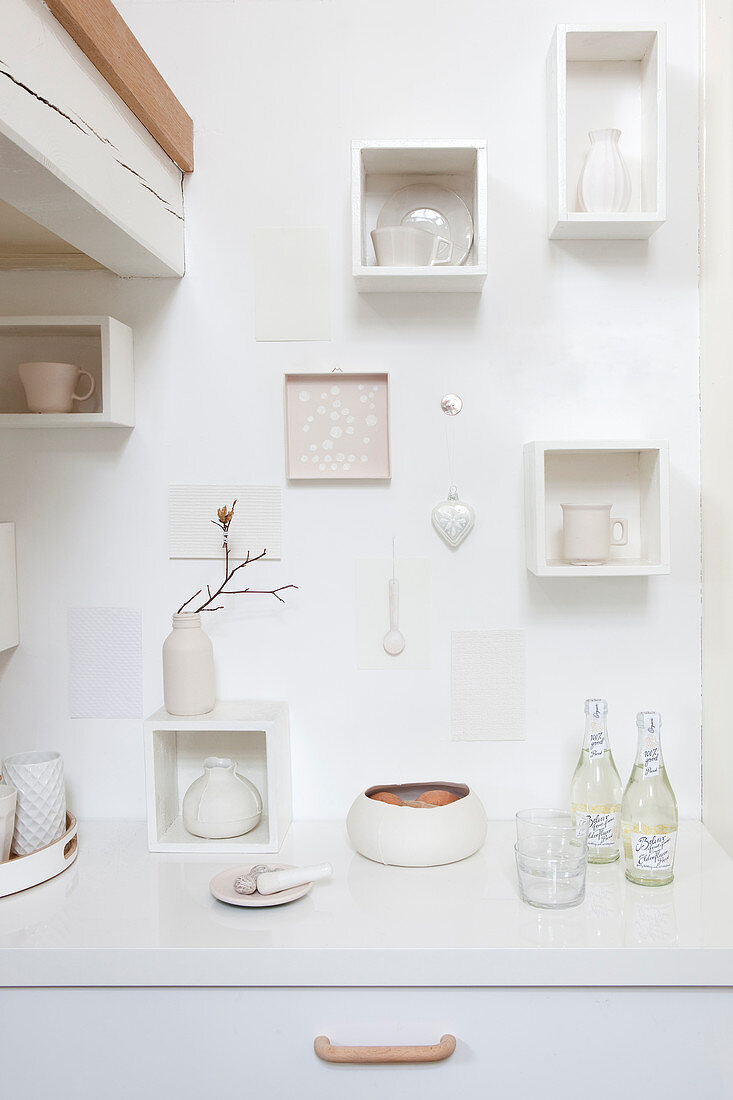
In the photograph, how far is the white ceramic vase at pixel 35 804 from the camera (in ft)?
4.38

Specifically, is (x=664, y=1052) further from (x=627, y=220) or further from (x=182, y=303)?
(x=182, y=303)

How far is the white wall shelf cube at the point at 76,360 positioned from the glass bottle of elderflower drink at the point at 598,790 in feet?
3.05

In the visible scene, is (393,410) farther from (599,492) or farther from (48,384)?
(48,384)

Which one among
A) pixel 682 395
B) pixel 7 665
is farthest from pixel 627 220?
pixel 7 665

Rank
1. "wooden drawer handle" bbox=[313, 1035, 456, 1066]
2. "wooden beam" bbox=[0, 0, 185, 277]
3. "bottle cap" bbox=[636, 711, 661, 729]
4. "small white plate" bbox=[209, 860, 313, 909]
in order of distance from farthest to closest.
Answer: "bottle cap" bbox=[636, 711, 661, 729] → "small white plate" bbox=[209, 860, 313, 909] → "wooden drawer handle" bbox=[313, 1035, 456, 1066] → "wooden beam" bbox=[0, 0, 185, 277]

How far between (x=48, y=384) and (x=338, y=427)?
0.48 m

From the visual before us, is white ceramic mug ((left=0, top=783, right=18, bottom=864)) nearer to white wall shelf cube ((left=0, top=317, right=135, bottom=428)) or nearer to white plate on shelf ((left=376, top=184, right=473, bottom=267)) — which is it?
white wall shelf cube ((left=0, top=317, right=135, bottom=428))

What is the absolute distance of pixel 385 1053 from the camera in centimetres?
108

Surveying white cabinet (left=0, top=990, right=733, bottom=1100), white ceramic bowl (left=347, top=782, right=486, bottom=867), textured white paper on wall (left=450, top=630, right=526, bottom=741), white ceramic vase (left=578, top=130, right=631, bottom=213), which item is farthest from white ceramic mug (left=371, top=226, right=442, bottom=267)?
white cabinet (left=0, top=990, right=733, bottom=1100)

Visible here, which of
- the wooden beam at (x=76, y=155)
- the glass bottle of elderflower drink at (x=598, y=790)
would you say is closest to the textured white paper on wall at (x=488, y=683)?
the glass bottle of elderflower drink at (x=598, y=790)

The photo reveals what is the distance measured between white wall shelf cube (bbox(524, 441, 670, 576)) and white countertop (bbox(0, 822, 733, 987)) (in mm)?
508

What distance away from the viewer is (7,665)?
1552 mm

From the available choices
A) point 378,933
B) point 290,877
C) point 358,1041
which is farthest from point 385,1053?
point 290,877

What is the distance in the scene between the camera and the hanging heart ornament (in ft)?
4.86
